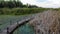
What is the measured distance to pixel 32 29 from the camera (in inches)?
215

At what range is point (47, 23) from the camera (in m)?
5.41

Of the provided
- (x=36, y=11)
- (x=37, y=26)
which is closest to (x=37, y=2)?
(x=36, y=11)

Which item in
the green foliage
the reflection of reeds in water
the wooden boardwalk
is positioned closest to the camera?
the reflection of reeds in water

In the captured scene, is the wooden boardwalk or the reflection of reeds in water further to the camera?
the wooden boardwalk

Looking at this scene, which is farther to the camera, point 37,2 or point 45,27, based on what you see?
point 37,2

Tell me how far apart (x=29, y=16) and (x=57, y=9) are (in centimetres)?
75

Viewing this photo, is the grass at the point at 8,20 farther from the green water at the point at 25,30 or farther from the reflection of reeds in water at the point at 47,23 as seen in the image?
the reflection of reeds in water at the point at 47,23

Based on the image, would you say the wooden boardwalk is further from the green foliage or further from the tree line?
the tree line

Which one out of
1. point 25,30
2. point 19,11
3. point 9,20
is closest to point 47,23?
point 25,30

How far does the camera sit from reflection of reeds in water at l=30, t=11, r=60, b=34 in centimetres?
520

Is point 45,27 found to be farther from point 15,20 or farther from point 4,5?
point 4,5

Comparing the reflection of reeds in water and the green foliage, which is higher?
the green foliage

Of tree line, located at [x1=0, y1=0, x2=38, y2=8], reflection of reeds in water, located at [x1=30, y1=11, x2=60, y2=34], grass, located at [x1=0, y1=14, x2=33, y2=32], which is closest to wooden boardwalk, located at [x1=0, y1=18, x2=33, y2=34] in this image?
grass, located at [x1=0, y1=14, x2=33, y2=32]

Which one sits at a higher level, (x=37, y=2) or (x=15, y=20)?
(x=37, y=2)
